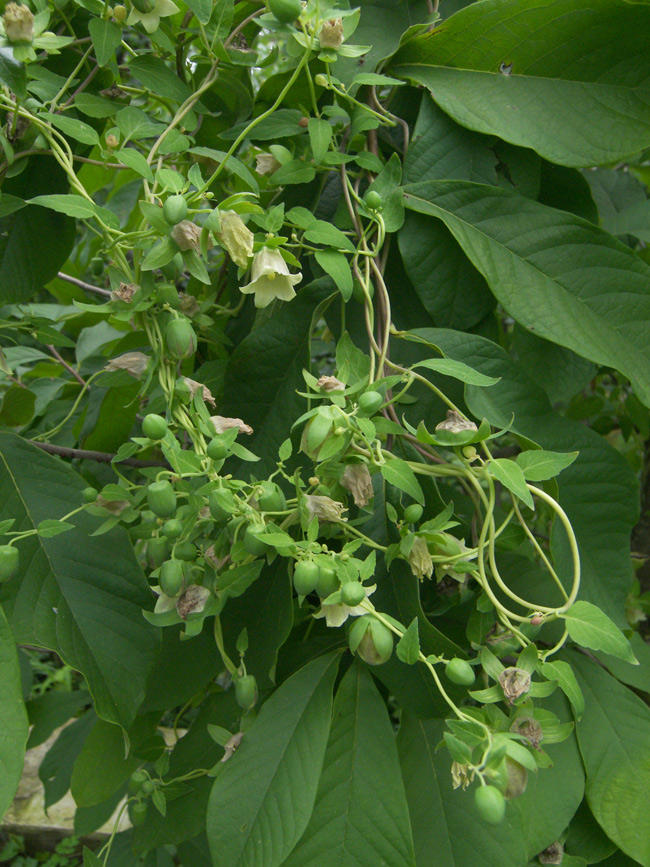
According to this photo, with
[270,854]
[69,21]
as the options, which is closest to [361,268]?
[69,21]

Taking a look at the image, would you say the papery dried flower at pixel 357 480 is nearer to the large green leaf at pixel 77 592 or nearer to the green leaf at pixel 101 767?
the large green leaf at pixel 77 592

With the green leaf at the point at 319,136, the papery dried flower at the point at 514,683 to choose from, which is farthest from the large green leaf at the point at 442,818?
the green leaf at the point at 319,136

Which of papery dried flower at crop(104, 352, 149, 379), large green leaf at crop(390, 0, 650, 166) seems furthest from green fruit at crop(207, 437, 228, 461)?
large green leaf at crop(390, 0, 650, 166)

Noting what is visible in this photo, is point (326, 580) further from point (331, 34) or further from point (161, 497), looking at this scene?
point (331, 34)

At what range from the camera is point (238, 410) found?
1.89ft

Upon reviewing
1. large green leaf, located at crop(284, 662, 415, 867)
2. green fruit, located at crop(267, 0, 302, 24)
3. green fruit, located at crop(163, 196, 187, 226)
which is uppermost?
green fruit, located at crop(267, 0, 302, 24)

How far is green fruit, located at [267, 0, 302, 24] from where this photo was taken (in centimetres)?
41

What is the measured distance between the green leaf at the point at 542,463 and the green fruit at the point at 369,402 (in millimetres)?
102

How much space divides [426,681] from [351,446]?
0.65 feet

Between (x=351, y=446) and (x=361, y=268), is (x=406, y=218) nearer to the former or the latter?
(x=361, y=268)

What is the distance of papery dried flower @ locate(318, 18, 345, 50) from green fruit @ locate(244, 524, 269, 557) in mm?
322

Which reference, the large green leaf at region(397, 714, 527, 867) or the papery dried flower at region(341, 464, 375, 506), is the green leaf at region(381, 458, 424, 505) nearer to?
the papery dried flower at region(341, 464, 375, 506)

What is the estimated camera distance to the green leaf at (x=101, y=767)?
68 centimetres

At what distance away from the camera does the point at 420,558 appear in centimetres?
43
